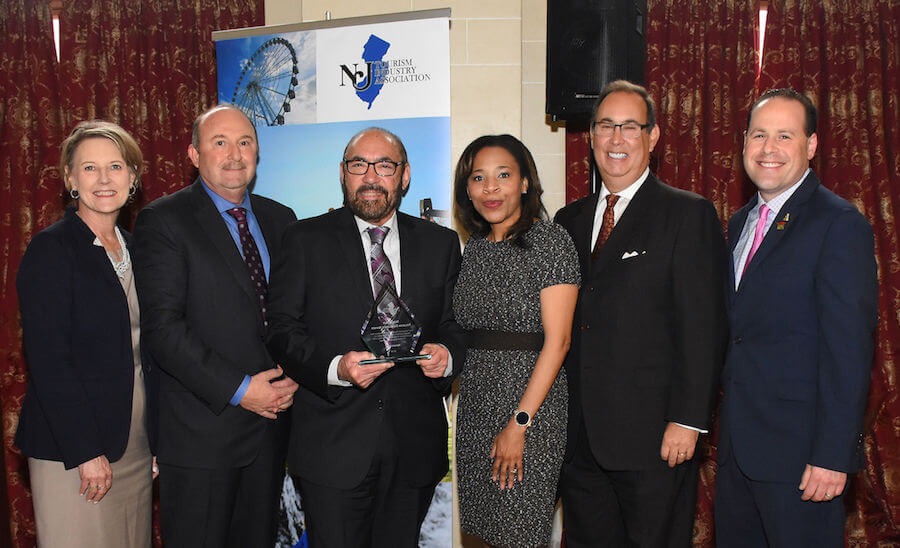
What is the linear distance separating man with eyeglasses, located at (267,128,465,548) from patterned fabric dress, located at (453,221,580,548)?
126 millimetres

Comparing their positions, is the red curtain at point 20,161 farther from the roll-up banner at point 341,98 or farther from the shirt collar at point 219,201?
the shirt collar at point 219,201

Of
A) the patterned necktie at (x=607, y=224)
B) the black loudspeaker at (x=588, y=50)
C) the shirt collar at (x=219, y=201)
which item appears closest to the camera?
the patterned necktie at (x=607, y=224)

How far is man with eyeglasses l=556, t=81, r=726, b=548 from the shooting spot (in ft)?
7.41

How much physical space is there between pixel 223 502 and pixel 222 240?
3.13ft

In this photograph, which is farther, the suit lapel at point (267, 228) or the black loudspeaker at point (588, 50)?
the black loudspeaker at point (588, 50)

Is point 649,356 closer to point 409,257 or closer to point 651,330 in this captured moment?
point 651,330

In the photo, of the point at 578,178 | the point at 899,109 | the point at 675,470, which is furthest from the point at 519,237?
the point at 899,109

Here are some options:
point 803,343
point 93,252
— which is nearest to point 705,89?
point 803,343

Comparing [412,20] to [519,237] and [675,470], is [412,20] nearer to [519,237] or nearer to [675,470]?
[519,237]

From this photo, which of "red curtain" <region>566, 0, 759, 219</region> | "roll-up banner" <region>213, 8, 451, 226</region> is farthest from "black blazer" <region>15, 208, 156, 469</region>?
"red curtain" <region>566, 0, 759, 219</region>

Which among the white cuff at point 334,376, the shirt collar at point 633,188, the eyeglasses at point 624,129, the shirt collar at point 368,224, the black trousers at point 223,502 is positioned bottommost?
the black trousers at point 223,502

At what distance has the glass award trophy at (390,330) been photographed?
2.19m

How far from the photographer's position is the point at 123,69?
451 centimetres

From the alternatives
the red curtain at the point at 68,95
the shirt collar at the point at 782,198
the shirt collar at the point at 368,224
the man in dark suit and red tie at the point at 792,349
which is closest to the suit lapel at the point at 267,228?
the shirt collar at the point at 368,224
